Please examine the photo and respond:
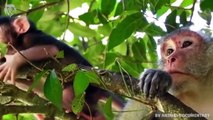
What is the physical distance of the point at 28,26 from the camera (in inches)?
194

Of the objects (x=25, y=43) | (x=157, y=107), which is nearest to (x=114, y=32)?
(x=157, y=107)

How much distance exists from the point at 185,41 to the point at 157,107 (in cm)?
141

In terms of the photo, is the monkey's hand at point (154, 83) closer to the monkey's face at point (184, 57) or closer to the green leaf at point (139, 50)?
the monkey's face at point (184, 57)

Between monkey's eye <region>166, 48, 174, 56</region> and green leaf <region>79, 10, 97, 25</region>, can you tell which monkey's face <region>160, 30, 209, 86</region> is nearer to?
monkey's eye <region>166, 48, 174, 56</region>

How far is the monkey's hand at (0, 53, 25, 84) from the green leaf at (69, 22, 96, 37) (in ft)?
2.52

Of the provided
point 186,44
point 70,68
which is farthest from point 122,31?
point 186,44

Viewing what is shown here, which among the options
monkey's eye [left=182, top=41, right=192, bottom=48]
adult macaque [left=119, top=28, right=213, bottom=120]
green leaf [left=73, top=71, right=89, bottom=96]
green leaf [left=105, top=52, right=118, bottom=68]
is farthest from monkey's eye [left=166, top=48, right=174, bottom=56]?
green leaf [left=73, top=71, right=89, bottom=96]

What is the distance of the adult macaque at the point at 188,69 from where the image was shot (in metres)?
3.47

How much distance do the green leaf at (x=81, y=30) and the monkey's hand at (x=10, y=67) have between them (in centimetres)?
77

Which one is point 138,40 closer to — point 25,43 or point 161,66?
point 161,66

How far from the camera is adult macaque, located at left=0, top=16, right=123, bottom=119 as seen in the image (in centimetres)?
420

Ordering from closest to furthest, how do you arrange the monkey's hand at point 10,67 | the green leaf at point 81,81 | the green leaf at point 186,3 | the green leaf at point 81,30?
the green leaf at point 81,81 < the monkey's hand at point 10,67 < the green leaf at point 186,3 < the green leaf at point 81,30

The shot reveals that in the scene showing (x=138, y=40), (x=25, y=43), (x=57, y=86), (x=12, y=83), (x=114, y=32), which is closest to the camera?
(x=57, y=86)

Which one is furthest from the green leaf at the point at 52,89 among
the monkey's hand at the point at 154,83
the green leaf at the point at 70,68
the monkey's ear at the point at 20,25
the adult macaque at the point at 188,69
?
the monkey's ear at the point at 20,25
